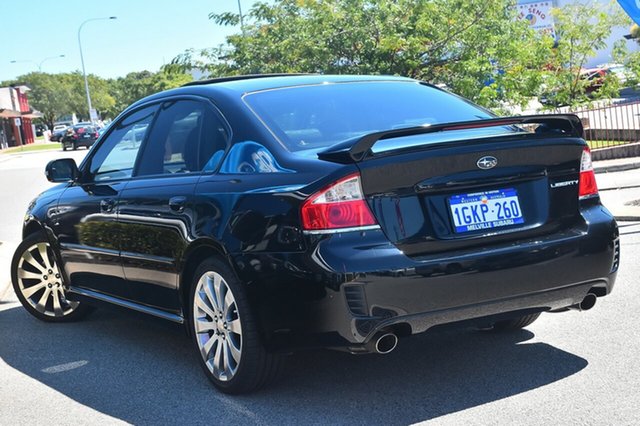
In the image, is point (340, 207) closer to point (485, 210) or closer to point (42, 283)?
point (485, 210)

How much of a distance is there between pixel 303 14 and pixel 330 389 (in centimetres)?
1869

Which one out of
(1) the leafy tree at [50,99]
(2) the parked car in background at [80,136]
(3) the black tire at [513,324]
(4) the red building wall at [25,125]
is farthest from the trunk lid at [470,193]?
(1) the leafy tree at [50,99]

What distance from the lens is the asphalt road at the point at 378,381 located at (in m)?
4.46

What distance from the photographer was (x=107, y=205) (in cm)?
604

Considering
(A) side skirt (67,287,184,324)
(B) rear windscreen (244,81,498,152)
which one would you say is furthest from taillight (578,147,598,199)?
(A) side skirt (67,287,184,324)

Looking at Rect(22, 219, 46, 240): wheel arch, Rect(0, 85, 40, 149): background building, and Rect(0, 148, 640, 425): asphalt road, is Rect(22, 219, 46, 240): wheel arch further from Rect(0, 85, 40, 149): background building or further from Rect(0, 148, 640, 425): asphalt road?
Rect(0, 85, 40, 149): background building

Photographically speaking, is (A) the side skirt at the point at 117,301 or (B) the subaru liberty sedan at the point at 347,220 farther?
(A) the side skirt at the point at 117,301

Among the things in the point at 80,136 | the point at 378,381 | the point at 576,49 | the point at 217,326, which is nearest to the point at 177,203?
the point at 217,326

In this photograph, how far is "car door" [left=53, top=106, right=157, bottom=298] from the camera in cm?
602

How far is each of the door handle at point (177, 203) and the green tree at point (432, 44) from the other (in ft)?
45.0

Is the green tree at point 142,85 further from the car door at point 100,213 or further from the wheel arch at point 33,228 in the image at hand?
the car door at point 100,213

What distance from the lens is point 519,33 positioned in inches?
766

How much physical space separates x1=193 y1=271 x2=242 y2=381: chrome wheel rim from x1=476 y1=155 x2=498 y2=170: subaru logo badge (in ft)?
4.51

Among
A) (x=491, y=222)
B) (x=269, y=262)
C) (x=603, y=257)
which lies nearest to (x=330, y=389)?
(x=269, y=262)
